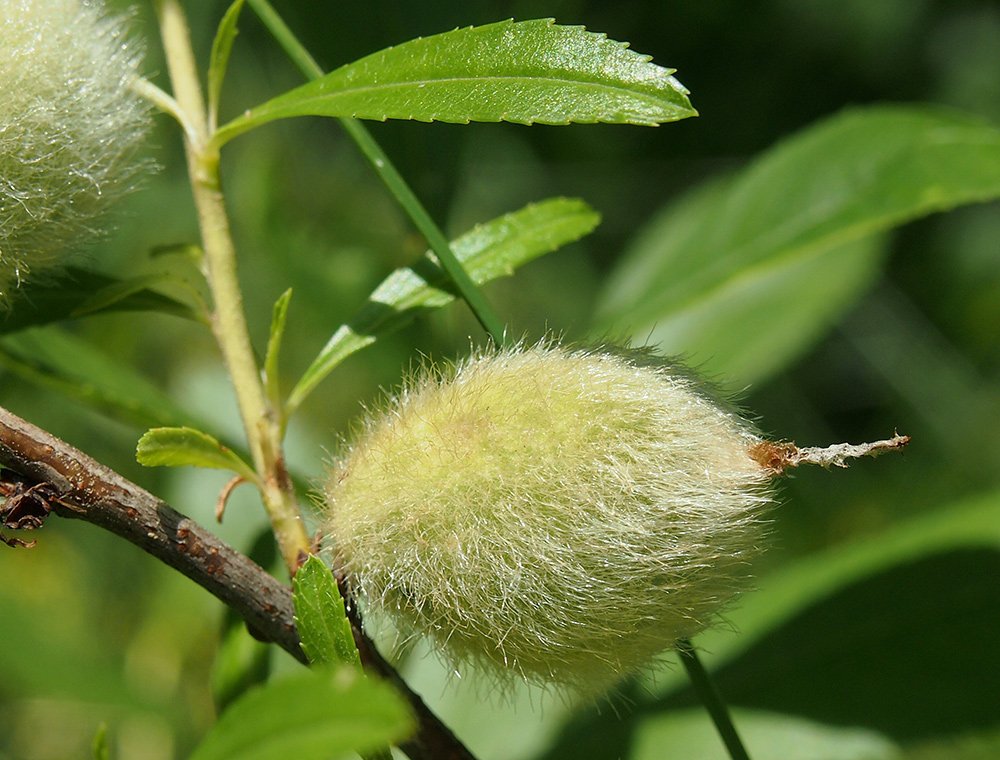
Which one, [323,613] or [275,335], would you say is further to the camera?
[275,335]

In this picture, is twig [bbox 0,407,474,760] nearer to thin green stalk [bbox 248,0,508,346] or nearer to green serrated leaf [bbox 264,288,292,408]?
green serrated leaf [bbox 264,288,292,408]

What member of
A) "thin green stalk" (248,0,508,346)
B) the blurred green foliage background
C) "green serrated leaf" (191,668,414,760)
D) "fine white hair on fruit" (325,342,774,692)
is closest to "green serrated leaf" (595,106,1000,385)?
the blurred green foliage background

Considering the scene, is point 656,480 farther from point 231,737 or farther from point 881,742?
point 881,742

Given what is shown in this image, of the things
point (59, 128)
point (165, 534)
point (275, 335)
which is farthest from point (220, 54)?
point (165, 534)

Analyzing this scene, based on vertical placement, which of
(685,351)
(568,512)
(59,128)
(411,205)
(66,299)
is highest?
(59,128)

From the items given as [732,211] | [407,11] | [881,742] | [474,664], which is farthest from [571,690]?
[407,11]

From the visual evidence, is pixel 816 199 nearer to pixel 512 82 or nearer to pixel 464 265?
pixel 464 265

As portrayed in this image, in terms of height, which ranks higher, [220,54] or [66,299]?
[220,54]

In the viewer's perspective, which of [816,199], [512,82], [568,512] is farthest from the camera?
[816,199]
